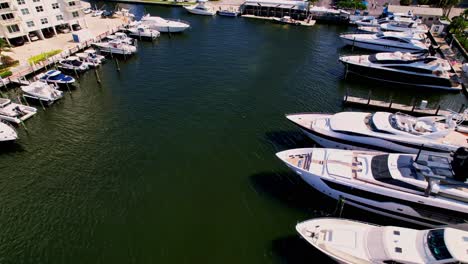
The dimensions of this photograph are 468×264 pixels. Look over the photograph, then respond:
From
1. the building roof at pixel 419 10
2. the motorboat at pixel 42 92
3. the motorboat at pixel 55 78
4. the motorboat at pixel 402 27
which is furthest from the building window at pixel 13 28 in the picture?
the building roof at pixel 419 10

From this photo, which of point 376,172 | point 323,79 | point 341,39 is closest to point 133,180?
point 376,172

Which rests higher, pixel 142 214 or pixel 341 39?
pixel 341 39

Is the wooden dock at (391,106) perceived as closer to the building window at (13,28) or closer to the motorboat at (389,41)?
the motorboat at (389,41)

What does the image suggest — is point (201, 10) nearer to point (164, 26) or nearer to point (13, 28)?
point (164, 26)

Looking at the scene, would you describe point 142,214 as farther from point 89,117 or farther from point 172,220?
point 89,117

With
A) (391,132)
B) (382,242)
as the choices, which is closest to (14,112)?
(382,242)

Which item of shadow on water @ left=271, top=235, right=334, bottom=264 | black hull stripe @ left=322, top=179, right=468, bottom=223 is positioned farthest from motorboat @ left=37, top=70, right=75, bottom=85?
black hull stripe @ left=322, top=179, right=468, bottom=223

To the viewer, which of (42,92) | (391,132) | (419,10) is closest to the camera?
(391,132)
